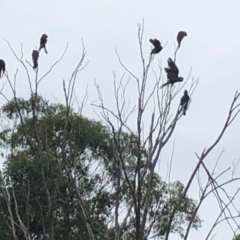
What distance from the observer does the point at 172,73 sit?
11.9 feet

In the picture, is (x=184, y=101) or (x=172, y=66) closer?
(x=184, y=101)

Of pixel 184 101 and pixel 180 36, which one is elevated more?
pixel 180 36

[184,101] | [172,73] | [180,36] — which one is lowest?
[184,101]

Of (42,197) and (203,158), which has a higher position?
(42,197)

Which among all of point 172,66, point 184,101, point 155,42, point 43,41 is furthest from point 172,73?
point 43,41

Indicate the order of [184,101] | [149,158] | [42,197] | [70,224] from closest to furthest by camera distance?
1. [149,158]
2. [184,101]
3. [42,197]
4. [70,224]

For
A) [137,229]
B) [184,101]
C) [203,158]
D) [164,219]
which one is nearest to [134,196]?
[137,229]

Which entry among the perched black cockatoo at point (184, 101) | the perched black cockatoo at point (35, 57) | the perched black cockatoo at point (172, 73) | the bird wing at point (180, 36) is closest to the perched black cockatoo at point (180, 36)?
the bird wing at point (180, 36)

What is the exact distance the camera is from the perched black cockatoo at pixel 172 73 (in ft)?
11.7

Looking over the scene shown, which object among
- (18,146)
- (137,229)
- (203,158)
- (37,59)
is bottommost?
(137,229)

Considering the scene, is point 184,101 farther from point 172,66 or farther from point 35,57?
point 35,57

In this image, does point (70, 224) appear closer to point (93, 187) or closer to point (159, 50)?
point (93, 187)

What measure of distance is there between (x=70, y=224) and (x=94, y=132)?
5.38ft

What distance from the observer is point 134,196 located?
114 inches
